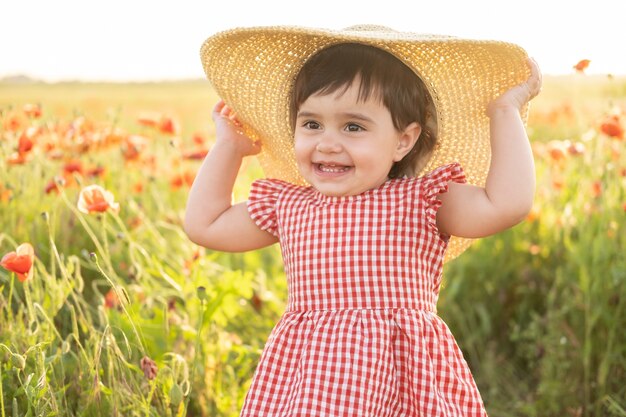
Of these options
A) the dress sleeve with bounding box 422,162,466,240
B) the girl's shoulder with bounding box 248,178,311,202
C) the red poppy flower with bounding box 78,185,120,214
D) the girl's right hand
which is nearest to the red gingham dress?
the dress sleeve with bounding box 422,162,466,240

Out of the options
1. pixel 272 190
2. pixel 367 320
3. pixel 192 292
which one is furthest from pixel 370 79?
pixel 192 292

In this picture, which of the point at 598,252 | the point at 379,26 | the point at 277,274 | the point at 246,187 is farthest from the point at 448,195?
the point at 246,187

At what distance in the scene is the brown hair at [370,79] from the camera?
1898 mm

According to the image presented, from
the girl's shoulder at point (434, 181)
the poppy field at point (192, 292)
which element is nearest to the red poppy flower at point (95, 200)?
the poppy field at point (192, 292)

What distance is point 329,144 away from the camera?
188 cm

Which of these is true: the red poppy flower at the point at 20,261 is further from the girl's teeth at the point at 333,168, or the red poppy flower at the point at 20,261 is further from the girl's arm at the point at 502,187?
the girl's arm at the point at 502,187

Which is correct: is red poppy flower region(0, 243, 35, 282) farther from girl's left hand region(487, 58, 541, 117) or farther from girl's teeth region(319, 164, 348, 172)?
girl's left hand region(487, 58, 541, 117)

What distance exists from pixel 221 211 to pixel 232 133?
0.21m

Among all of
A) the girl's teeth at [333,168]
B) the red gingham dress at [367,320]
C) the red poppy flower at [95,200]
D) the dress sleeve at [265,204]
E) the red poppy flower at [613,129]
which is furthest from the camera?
the red poppy flower at [613,129]

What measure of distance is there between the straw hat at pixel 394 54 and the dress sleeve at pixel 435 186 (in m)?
0.18

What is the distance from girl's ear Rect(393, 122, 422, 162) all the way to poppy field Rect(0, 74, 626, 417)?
0.55 meters

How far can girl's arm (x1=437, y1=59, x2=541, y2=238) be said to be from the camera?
189 cm

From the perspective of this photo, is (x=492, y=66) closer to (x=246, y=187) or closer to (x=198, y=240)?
(x=198, y=240)

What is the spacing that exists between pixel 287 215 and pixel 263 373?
0.36m
